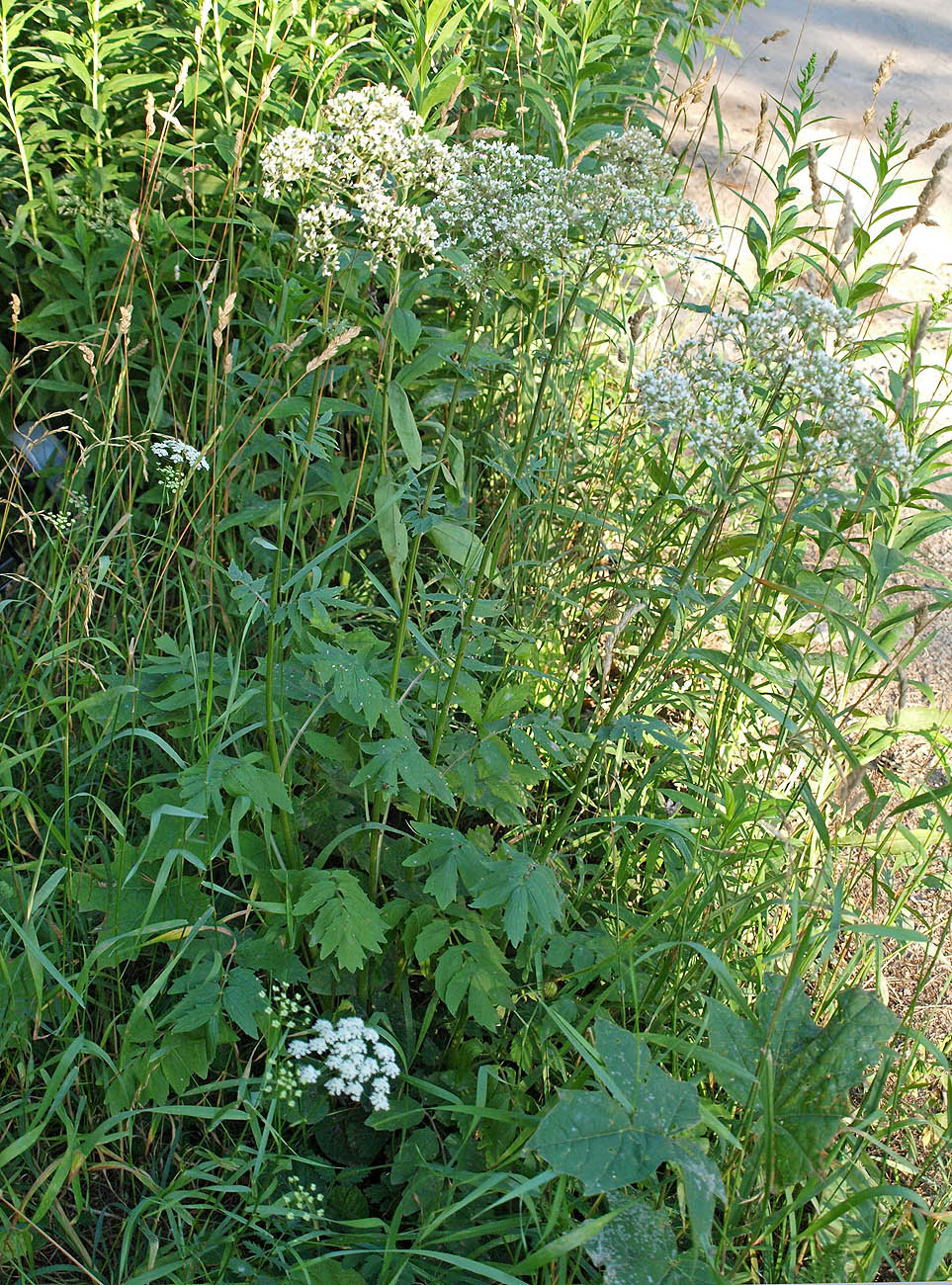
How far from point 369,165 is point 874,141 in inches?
254

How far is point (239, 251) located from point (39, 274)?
60cm

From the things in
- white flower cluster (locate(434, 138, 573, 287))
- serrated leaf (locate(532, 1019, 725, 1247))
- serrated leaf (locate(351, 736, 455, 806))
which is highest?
white flower cluster (locate(434, 138, 573, 287))

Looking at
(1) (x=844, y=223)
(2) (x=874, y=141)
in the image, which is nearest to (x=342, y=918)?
(1) (x=844, y=223)

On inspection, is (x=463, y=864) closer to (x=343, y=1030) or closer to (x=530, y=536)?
(x=343, y=1030)

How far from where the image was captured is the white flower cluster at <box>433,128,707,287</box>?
2059 millimetres

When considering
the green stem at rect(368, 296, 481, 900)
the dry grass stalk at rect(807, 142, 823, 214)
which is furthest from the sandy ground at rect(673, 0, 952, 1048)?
the green stem at rect(368, 296, 481, 900)

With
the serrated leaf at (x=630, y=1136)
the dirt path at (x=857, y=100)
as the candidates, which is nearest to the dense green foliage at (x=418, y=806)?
the serrated leaf at (x=630, y=1136)

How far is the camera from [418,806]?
2053mm

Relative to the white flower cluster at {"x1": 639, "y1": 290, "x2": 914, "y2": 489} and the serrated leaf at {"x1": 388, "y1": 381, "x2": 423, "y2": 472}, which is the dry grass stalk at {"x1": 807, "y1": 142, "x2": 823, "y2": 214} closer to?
the white flower cluster at {"x1": 639, "y1": 290, "x2": 914, "y2": 489}

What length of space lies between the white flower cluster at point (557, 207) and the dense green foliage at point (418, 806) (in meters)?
0.03

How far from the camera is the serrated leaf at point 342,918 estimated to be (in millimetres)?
1750

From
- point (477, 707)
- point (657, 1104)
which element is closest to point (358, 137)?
point (477, 707)

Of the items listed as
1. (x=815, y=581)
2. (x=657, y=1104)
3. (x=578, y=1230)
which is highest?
(x=815, y=581)

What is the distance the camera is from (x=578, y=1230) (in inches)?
57.6
